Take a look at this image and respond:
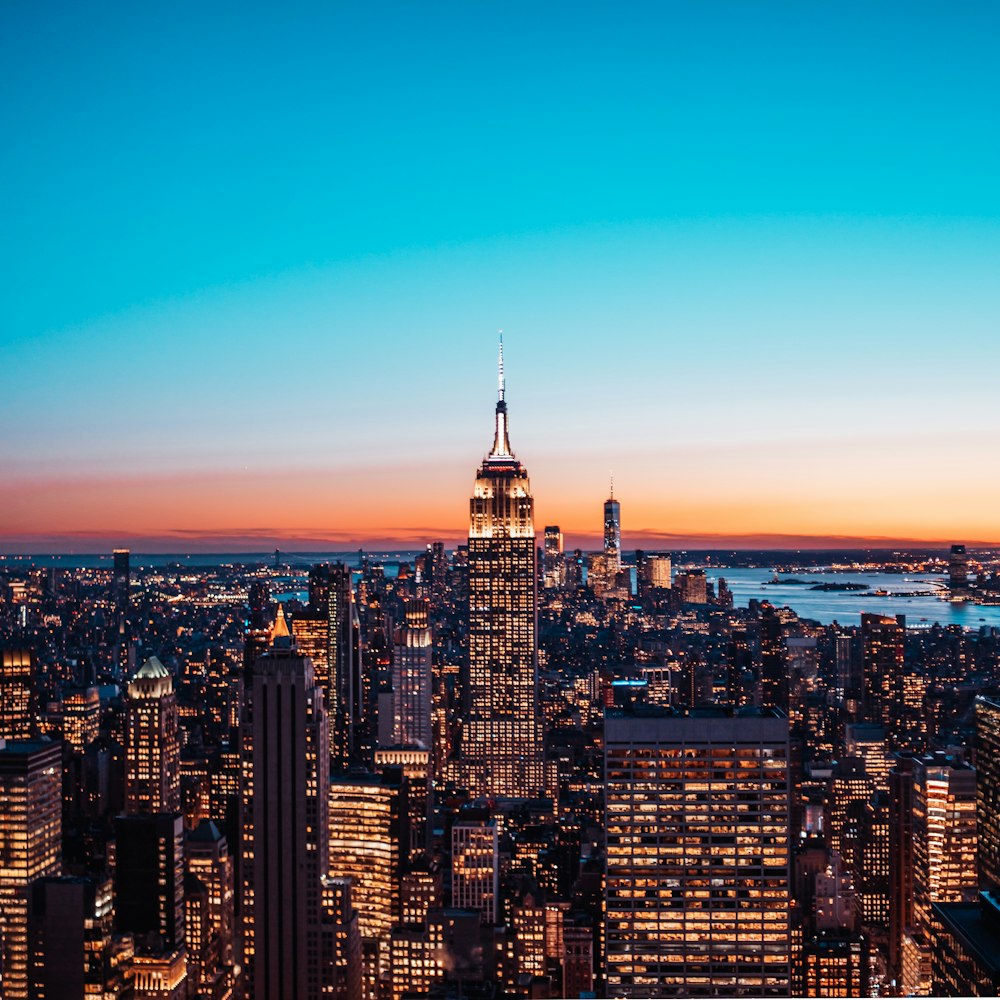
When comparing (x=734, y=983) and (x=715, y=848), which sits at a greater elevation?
(x=715, y=848)

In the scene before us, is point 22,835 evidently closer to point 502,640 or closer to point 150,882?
point 150,882

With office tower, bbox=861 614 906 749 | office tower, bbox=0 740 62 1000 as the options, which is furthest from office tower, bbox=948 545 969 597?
office tower, bbox=0 740 62 1000

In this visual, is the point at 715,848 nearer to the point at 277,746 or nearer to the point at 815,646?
the point at 277,746

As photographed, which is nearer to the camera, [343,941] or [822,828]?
[343,941]

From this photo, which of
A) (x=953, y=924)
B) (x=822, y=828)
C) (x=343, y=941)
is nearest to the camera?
(x=953, y=924)

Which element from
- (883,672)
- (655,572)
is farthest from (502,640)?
(655,572)

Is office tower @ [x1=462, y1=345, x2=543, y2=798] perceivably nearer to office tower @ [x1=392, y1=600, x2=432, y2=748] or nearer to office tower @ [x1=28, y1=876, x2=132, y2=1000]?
office tower @ [x1=392, y1=600, x2=432, y2=748]

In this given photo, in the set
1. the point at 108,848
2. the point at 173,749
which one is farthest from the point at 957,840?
the point at 173,749
